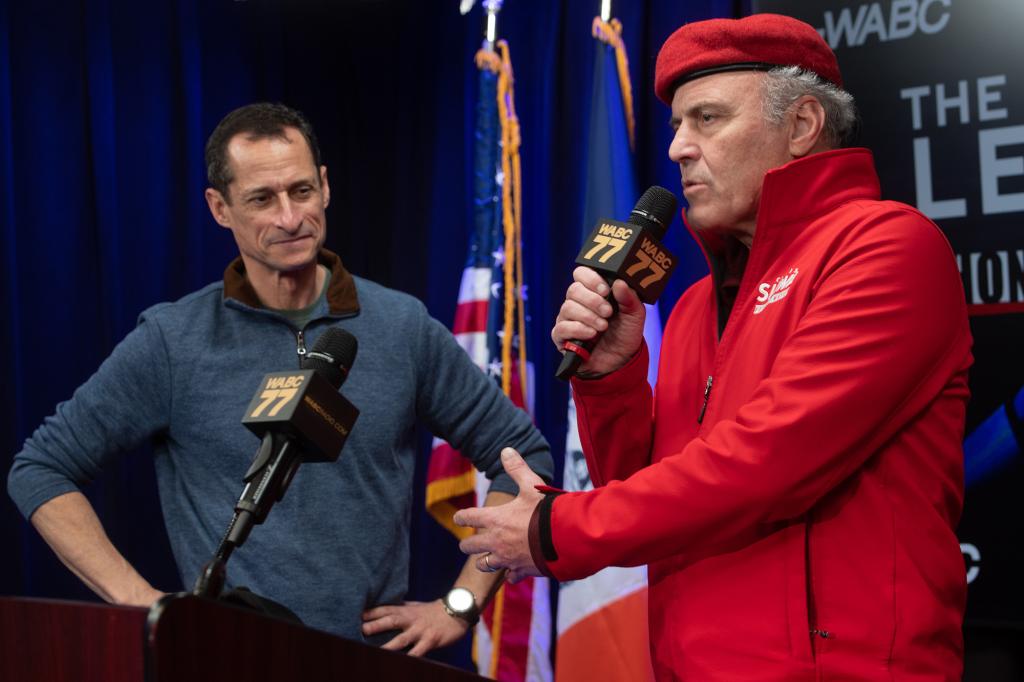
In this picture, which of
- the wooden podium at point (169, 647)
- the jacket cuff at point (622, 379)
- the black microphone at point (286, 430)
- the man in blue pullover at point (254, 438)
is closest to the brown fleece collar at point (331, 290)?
the man in blue pullover at point (254, 438)

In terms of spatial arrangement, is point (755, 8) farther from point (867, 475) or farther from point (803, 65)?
point (867, 475)

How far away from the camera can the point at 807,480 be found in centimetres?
134

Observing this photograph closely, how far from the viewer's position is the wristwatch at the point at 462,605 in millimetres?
2287

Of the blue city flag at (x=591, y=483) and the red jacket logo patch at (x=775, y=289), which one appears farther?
the blue city flag at (x=591, y=483)

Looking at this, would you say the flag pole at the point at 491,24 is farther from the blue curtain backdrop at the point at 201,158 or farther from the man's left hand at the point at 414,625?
the man's left hand at the point at 414,625

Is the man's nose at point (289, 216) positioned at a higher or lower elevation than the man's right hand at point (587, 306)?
higher

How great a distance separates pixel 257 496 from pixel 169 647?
0.92 feet

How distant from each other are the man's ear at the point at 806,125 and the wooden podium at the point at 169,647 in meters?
0.95

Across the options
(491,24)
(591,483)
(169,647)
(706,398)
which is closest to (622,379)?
(706,398)

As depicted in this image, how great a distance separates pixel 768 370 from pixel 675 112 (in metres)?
0.46

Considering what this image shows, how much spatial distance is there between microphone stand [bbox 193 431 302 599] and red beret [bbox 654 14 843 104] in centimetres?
84

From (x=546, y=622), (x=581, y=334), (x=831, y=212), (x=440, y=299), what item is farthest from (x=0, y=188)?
(x=831, y=212)

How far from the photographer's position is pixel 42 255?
3.06 meters

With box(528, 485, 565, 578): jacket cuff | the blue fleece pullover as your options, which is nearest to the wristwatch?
the blue fleece pullover
